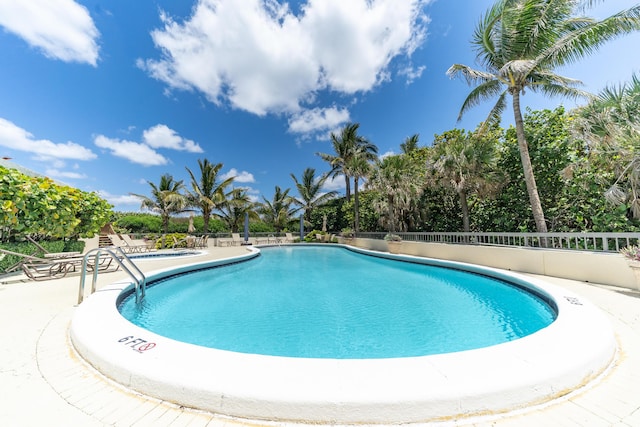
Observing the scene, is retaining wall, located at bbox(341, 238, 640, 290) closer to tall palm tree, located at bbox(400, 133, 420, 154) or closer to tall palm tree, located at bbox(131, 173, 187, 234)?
tall palm tree, located at bbox(400, 133, 420, 154)

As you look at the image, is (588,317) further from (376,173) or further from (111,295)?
(376,173)

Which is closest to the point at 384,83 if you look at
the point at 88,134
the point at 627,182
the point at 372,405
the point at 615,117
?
the point at 615,117

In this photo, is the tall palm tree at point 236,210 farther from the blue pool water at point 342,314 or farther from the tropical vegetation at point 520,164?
the blue pool water at point 342,314

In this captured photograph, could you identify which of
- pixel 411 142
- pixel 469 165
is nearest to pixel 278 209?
pixel 411 142

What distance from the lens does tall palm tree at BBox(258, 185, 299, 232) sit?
27.8 m

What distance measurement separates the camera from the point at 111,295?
15.1 feet

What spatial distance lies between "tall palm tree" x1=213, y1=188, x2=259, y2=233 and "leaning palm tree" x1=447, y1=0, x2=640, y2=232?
1968 cm

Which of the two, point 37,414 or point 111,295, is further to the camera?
point 111,295

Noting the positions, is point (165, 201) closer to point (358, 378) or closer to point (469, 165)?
point (469, 165)

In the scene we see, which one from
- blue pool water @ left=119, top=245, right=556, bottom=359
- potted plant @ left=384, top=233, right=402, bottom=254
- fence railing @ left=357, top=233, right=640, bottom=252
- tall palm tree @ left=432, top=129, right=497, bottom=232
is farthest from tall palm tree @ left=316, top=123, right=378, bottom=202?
blue pool water @ left=119, top=245, right=556, bottom=359

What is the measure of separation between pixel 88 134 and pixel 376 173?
2576cm

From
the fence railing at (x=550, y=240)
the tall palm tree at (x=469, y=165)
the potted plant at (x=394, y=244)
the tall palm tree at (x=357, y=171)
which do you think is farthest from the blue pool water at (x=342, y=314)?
the tall palm tree at (x=357, y=171)

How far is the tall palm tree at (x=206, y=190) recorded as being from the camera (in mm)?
21750

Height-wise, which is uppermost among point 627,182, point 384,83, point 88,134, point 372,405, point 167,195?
point 384,83
